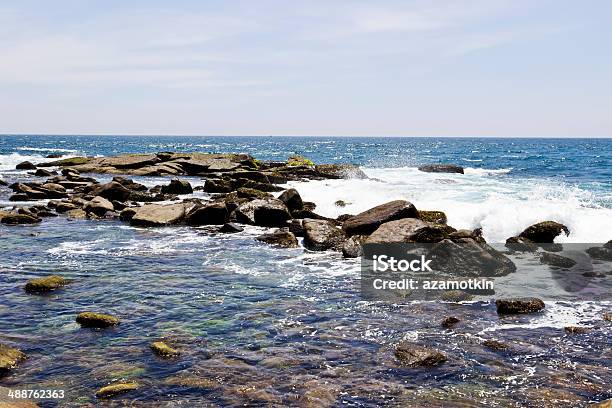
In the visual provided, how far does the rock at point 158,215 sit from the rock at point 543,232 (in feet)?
52.4

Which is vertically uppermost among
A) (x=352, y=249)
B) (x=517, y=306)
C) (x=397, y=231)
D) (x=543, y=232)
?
(x=397, y=231)

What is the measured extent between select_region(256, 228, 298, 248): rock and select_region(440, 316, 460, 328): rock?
31.3ft

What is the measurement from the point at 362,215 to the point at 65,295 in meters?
12.5

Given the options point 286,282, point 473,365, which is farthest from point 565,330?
Answer: point 286,282

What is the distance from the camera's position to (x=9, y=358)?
30.0ft

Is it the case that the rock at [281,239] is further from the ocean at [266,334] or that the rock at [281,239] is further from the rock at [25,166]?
the rock at [25,166]

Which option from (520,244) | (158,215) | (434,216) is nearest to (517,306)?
(520,244)

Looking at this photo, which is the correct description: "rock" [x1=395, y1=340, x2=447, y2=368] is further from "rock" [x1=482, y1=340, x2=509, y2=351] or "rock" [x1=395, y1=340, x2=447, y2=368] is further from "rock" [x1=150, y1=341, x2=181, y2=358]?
"rock" [x1=150, y1=341, x2=181, y2=358]

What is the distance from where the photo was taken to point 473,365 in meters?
9.26

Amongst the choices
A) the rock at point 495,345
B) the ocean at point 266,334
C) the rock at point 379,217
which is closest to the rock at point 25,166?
the ocean at point 266,334

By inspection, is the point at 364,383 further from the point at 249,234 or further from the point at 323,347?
the point at 249,234

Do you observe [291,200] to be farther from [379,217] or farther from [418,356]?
[418,356]

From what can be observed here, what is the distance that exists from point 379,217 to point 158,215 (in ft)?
36.2

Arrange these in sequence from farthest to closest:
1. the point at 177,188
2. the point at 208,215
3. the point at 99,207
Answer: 1. the point at 177,188
2. the point at 99,207
3. the point at 208,215
